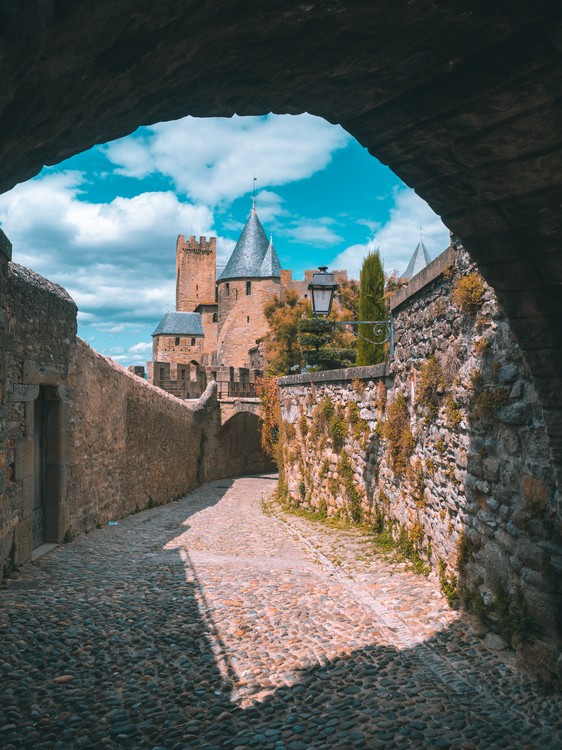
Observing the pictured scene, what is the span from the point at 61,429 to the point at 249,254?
37381 mm

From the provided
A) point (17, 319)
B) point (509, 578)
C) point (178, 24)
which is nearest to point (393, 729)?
point (509, 578)

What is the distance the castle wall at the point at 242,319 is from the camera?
42406mm

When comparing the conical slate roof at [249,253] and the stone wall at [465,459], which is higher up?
the conical slate roof at [249,253]

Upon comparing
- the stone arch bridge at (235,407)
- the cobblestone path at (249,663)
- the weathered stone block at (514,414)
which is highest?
the stone arch bridge at (235,407)

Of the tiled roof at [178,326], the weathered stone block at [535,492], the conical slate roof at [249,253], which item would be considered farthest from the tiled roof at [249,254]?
the weathered stone block at [535,492]

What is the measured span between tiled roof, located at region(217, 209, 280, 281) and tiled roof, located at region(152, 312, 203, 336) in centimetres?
617

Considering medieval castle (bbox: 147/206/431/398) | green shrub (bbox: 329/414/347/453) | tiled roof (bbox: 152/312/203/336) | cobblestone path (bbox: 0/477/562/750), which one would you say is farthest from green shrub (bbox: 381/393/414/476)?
tiled roof (bbox: 152/312/203/336)

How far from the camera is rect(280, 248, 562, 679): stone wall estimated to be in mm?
4035

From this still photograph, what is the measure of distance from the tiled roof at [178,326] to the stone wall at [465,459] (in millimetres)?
40411

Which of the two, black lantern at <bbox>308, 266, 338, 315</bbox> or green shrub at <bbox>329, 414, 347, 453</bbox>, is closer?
black lantern at <bbox>308, 266, 338, 315</bbox>

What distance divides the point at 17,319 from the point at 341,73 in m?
5.26

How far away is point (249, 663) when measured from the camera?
4.39 m

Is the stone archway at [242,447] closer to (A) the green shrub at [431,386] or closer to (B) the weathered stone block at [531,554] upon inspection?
(A) the green shrub at [431,386]

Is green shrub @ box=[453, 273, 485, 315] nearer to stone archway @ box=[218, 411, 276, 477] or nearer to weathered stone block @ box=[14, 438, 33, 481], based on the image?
weathered stone block @ box=[14, 438, 33, 481]
